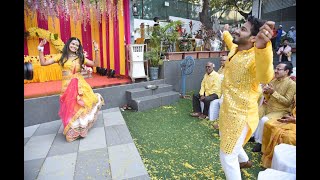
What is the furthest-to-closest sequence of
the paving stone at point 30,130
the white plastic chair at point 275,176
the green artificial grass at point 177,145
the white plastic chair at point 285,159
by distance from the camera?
the paving stone at point 30,130
the green artificial grass at point 177,145
the white plastic chair at point 285,159
the white plastic chair at point 275,176

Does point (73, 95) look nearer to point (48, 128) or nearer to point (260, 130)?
point (48, 128)

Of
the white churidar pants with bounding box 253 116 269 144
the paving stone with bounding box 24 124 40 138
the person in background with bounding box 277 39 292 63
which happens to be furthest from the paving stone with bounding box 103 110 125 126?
the person in background with bounding box 277 39 292 63

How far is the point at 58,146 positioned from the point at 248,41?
3.09m

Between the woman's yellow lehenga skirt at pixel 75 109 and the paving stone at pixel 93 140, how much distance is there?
11cm

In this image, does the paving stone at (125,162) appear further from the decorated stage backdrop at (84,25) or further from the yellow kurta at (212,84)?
the decorated stage backdrop at (84,25)

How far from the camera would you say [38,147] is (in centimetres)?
372

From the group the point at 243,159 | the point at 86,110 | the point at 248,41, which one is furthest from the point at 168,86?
the point at 248,41

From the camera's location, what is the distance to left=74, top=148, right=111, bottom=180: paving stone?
286cm

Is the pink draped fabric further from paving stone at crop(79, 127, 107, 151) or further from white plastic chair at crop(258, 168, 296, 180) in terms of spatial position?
white plastic chair at crop(258, 168, 296, 180)

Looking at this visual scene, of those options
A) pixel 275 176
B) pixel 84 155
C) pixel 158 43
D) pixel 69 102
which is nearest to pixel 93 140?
pixel 84 155

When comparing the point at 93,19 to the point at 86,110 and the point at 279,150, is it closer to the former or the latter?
the point at 86,110

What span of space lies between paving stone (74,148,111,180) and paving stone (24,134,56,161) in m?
0.59

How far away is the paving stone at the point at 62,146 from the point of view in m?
3.51

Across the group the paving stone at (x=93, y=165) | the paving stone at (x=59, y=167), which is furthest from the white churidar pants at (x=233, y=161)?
the paving stone at (x=59, y=167)
